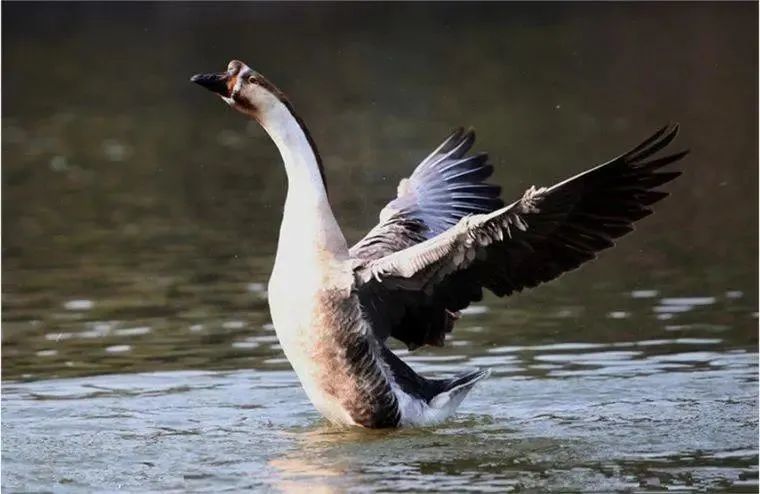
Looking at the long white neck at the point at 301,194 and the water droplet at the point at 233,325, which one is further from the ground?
the long white neck at the point at 301,194

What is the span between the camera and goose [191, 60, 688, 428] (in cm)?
899

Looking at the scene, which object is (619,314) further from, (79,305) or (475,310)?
(79,305)

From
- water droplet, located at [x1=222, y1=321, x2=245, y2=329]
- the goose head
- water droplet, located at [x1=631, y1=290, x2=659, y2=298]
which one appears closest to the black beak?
the goose head

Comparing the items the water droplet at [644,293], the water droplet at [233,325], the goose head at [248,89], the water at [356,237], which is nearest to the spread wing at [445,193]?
the water at [356,237]

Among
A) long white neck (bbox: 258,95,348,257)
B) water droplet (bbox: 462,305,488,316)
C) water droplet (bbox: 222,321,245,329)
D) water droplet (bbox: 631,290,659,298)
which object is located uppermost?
long white neck (bbox: 258,95,348,257)

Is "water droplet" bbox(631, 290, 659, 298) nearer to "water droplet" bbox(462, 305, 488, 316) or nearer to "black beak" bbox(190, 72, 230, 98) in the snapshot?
"water droplet" bbox(462, 305, 488, 316)

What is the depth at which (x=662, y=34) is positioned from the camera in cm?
3866

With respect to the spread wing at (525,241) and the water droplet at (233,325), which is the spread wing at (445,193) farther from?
the water droplet at (233,325)

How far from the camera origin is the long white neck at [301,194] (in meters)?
9.45

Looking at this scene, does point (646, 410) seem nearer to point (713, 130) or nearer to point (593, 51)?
point (713, 130)

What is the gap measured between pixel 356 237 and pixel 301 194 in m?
6.91

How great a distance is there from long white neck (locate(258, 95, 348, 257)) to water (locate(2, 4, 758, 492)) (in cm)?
113

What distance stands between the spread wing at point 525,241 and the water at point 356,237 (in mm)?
854

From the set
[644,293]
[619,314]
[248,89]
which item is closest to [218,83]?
[248,89]
